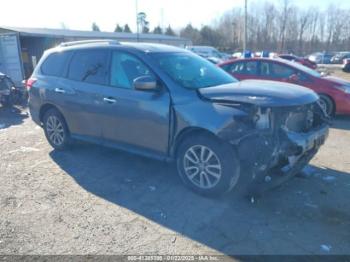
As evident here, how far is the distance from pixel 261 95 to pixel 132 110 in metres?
1.73

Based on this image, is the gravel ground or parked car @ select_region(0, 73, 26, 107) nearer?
the gravel ground

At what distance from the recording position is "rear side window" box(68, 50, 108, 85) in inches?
192

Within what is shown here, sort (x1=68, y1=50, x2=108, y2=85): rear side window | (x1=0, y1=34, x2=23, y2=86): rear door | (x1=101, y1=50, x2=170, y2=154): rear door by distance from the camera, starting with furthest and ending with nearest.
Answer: (x1=0, y1=34, x2=23, y2=86): rear door, (x1=68, y1=50, x2=108, y2=85): rear side window, (x1=101, y1=50, x2=170, y2=154): rear door

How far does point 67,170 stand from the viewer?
508cm

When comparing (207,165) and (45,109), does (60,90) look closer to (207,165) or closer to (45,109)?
(45,109)

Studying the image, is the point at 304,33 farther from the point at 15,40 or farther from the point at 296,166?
the point at 296,166

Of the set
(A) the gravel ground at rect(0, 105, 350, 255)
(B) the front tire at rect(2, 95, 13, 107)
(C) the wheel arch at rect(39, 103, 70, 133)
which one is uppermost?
(C) the wheel arch at rect(39, 103, 70, 133)

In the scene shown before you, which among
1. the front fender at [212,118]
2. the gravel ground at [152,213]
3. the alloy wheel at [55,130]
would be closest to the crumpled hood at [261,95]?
the front fender at [212,118]

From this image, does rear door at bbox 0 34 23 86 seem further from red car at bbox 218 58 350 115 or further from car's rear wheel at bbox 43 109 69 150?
red car at bbox 218 58 350 115

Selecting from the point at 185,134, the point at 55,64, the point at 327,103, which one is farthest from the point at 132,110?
the point at 327,103

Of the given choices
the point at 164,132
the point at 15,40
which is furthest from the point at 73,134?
the point at 15,40

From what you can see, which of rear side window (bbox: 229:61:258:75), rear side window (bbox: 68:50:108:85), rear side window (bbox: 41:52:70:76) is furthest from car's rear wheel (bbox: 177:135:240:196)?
rear side window (bbox: 229:61:258:75)

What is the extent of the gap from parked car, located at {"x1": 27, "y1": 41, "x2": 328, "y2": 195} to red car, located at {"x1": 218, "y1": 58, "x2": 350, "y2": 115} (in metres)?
3.96

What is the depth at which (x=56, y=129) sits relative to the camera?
5.81m
